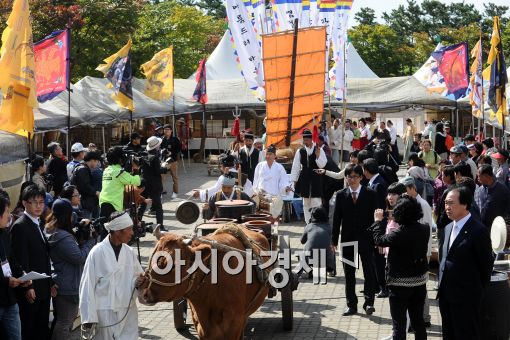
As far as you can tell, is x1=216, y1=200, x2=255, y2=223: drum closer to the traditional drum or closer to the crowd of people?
the crowd of people

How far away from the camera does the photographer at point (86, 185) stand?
43.0 ft

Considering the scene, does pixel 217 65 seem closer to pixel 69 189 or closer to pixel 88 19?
pixel 88 19

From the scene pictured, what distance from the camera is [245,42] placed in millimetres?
23719

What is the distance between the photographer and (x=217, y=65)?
3591 cm

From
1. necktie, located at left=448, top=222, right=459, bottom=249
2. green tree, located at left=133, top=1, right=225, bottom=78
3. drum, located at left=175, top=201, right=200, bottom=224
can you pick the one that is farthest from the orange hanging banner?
green tree, located at left=133, top=1, right=225, bottom=78

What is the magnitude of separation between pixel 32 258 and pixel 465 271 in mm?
3815

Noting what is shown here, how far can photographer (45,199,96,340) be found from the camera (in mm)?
7645

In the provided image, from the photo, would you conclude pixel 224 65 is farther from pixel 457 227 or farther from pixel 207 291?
pixel 207 291

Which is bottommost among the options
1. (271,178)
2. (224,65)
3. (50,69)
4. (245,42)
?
(271,178)

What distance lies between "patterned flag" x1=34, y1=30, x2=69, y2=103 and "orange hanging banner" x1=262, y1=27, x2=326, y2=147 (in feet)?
15.8

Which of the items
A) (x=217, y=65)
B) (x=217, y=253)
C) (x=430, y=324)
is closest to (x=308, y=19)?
(x=217, y=65)

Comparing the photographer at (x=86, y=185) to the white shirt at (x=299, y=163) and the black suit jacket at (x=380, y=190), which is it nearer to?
the white shirt at (x=299, y=163)

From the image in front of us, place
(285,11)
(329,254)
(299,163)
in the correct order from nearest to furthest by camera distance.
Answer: (329,254)
(299,163)
(285,11)

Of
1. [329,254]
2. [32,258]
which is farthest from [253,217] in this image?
[32,258]
